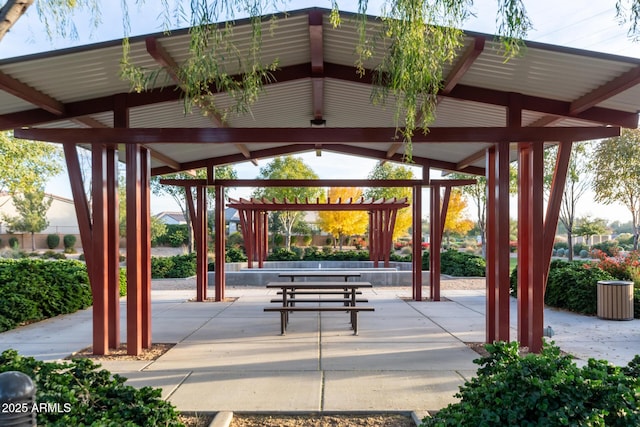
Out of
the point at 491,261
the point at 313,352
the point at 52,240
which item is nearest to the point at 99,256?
the point at 313,352

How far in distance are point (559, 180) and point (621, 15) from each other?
349cm

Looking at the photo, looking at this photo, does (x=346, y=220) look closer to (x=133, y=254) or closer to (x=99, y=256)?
(x=133, y=254)

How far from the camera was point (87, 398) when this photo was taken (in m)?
3.41

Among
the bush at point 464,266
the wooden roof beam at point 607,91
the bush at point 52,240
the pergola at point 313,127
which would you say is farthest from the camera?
the bush at point 52,240

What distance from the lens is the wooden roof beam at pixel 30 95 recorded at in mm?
5265

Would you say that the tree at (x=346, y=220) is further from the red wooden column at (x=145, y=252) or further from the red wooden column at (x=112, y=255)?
the red wooden column at (x=112, y=255)

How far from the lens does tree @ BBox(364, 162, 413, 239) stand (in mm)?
31734

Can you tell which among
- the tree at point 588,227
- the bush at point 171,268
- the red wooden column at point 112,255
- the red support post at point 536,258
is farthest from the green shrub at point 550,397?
the tree at point 588,227

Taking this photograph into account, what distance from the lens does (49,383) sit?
3402mm

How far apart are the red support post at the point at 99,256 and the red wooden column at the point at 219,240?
5.54 metres

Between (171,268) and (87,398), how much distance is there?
16.9m

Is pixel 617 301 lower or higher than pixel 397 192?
lower

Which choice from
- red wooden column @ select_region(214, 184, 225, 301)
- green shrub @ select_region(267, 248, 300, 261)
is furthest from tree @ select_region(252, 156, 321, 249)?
red wooden column @ select_region(214, 184, 225, 301)

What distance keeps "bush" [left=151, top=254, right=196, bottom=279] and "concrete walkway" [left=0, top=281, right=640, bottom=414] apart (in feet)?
27.8
